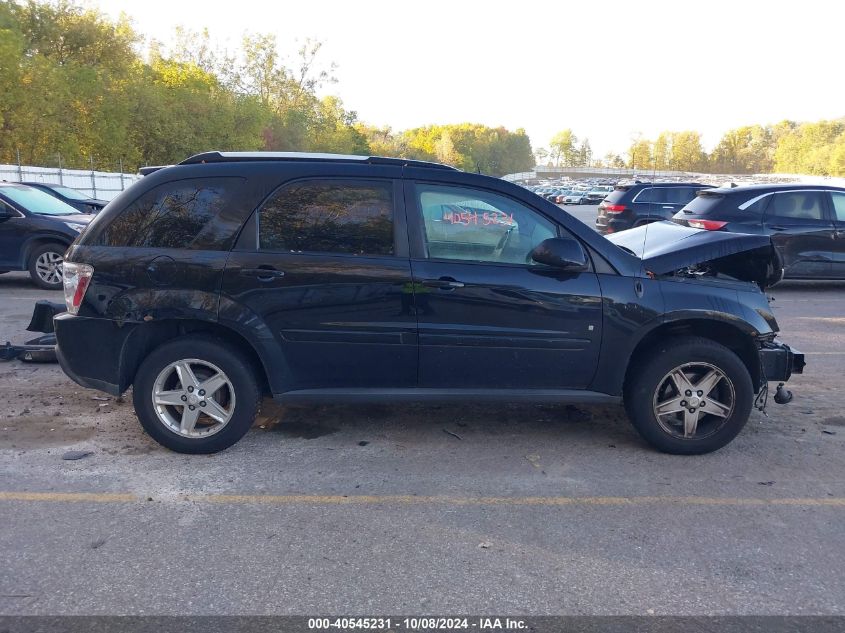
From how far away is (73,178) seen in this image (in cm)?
2836

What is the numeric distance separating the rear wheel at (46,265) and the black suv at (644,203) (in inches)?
458

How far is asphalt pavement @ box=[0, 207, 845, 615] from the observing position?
3.15 meters

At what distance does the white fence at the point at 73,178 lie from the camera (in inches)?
973

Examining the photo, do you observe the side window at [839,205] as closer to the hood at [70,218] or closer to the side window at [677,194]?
the side window at [677,194]

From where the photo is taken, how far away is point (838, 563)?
Result: 11.3 feet

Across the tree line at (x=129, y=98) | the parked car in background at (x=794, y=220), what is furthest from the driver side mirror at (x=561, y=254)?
the tree line at (x=129, y=98)

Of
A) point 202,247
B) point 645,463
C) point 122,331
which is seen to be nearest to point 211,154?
point 202,247

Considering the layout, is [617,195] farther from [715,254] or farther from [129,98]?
[129,98]

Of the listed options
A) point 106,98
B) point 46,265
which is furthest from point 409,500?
point 106,98

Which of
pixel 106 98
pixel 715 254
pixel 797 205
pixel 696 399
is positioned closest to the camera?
pixel 696 399

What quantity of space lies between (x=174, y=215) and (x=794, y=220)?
1018 cm

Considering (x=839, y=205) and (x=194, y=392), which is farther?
(x=839, y=205)

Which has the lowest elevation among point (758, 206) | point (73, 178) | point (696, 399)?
point (696, 399)

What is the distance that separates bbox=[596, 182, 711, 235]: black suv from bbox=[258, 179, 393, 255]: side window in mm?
13368
